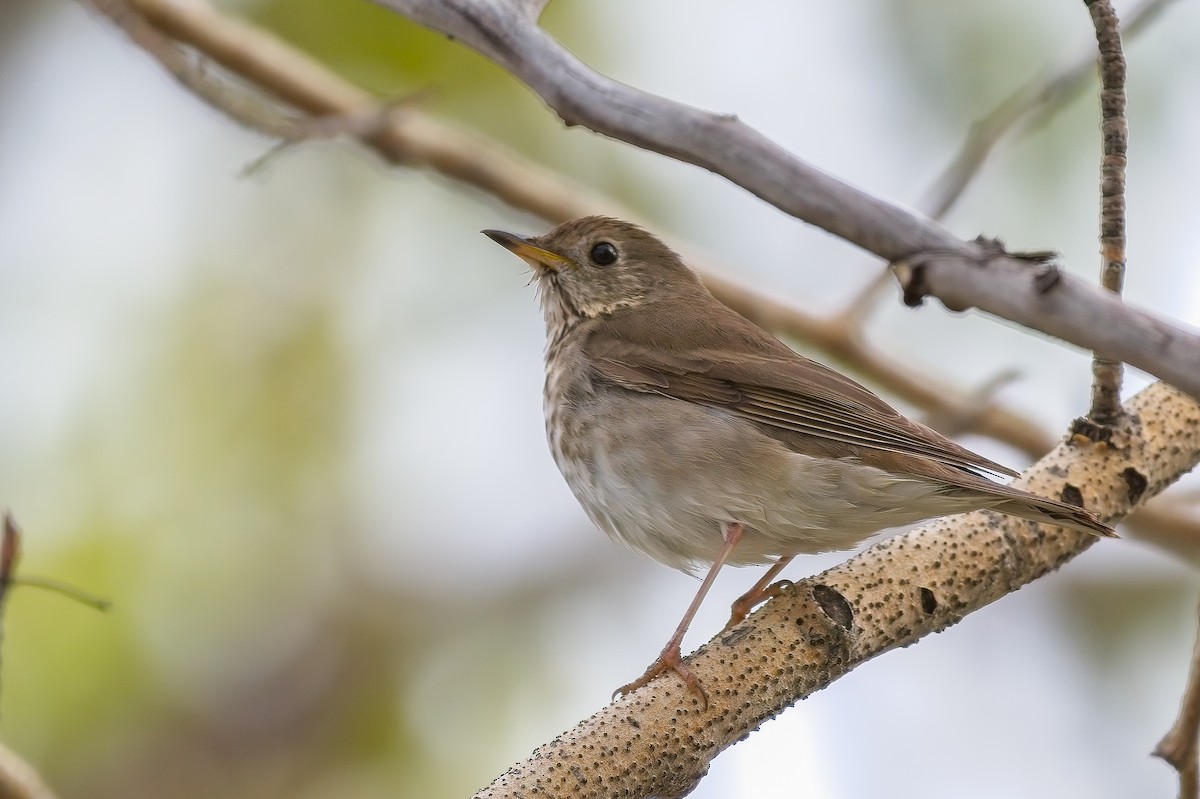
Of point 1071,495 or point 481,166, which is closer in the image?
point 1071,495

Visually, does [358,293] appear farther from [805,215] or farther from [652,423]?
[805,215]

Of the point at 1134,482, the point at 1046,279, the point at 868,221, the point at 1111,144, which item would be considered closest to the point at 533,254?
the point at 1134,482

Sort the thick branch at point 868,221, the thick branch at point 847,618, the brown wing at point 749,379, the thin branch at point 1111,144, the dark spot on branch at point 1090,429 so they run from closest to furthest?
the thick branch at point 868,221, the thin branch at point 1111,144, the thick branch at point 847,618, the dark spot on branch at point 1090,429, the brown wing at point 749,379

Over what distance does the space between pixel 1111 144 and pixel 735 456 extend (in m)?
2.03

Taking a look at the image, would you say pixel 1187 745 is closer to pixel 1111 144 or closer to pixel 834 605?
pixel 834 605

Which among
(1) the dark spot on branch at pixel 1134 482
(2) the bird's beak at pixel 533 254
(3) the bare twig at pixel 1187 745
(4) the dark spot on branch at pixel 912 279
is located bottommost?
(4) the dark spot on branch at pixel 912 279

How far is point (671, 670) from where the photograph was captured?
3604mm

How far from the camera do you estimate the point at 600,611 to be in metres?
8.19

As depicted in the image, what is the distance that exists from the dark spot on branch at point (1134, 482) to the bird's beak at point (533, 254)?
2667mm

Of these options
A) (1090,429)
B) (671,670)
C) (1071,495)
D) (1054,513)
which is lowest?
(671,670)

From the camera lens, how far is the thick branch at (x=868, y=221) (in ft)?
5.86

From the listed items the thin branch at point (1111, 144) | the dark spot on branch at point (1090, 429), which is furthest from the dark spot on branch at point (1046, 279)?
the dark spot on branch at point (1090, 429)

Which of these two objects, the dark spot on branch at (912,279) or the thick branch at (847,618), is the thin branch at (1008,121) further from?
the dark spot on branch at (912,279)

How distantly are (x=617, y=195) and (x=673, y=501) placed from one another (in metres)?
4.75
